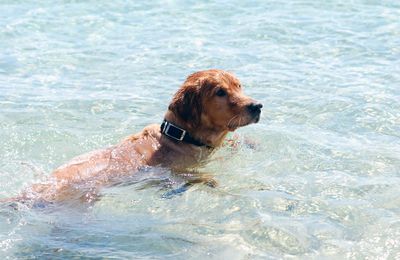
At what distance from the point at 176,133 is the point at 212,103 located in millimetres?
454

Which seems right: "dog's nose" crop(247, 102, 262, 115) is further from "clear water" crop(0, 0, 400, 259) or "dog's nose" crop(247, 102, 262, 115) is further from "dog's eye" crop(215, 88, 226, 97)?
"clear water" crop(0, 0, 400, 259)

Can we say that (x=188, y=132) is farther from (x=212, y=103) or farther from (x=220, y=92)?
(x=220, y=92)

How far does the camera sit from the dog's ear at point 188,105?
271 inches

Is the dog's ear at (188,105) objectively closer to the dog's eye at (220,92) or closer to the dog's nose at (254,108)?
the dog's eye at (220,92)

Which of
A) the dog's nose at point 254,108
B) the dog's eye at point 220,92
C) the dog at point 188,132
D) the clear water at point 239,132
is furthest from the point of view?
the dog's eye at point 220,92

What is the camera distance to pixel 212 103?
22.6 feet

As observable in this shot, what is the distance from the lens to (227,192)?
6328 millimetres

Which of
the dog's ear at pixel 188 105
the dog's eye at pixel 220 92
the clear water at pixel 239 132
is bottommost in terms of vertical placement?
the clear water at pixel 239 132

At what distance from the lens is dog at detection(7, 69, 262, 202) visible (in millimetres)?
6672

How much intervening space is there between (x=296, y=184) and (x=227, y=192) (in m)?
0.64

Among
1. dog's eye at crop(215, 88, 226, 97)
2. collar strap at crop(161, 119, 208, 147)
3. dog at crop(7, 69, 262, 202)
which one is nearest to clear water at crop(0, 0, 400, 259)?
dog at crop(7, 69, 262, 202)

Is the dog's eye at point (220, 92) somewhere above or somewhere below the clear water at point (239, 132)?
above

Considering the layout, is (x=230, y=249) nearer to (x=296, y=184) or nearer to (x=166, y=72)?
(x=296, y=184)

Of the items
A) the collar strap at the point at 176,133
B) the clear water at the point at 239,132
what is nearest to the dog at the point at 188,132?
the collar strap at the point at 176,133
